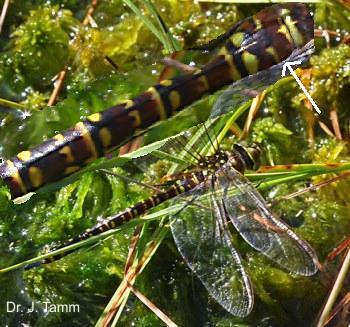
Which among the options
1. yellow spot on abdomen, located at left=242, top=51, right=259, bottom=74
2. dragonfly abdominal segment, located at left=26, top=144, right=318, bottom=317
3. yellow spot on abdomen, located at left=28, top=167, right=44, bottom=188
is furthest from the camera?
dragonfly abdominal segment, located at left=26, top=144, right=318, bottom=317

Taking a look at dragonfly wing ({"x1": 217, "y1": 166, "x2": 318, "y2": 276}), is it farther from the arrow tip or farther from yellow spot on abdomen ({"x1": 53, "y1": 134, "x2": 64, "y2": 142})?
yellow spot on abdomen ({"x1": 53, "y1": 134, "x2": 64, "y2": 142})

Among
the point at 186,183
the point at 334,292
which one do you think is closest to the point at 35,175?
the point at 186,183

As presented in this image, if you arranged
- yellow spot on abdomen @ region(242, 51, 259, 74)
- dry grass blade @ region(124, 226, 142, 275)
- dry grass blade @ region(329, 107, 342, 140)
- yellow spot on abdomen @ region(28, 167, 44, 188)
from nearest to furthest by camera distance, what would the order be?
yellow spot on abdomen @ region(28, 167, 44, 188), yellow spot on abdomen @ region(242, 51, 259, 74), dry grass blade @ region(124, 226, 142, 275), dry grass blade @ region(329, 107, 342, 140)

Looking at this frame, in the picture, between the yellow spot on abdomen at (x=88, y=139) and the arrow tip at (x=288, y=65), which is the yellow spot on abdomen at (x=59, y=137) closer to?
the yellow spot on abdomen at (x=88, y=139)

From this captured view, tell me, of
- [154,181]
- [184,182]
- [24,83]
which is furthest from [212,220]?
[24,83]

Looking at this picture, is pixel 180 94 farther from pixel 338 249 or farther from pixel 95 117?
pixel 338 249

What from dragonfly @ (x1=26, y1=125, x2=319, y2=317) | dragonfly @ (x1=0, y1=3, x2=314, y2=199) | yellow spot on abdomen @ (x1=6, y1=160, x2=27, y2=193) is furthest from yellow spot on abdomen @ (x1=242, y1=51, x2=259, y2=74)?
yellow spot on abdomen @ (x1=6, y1=160, x2=27, y2=193)
